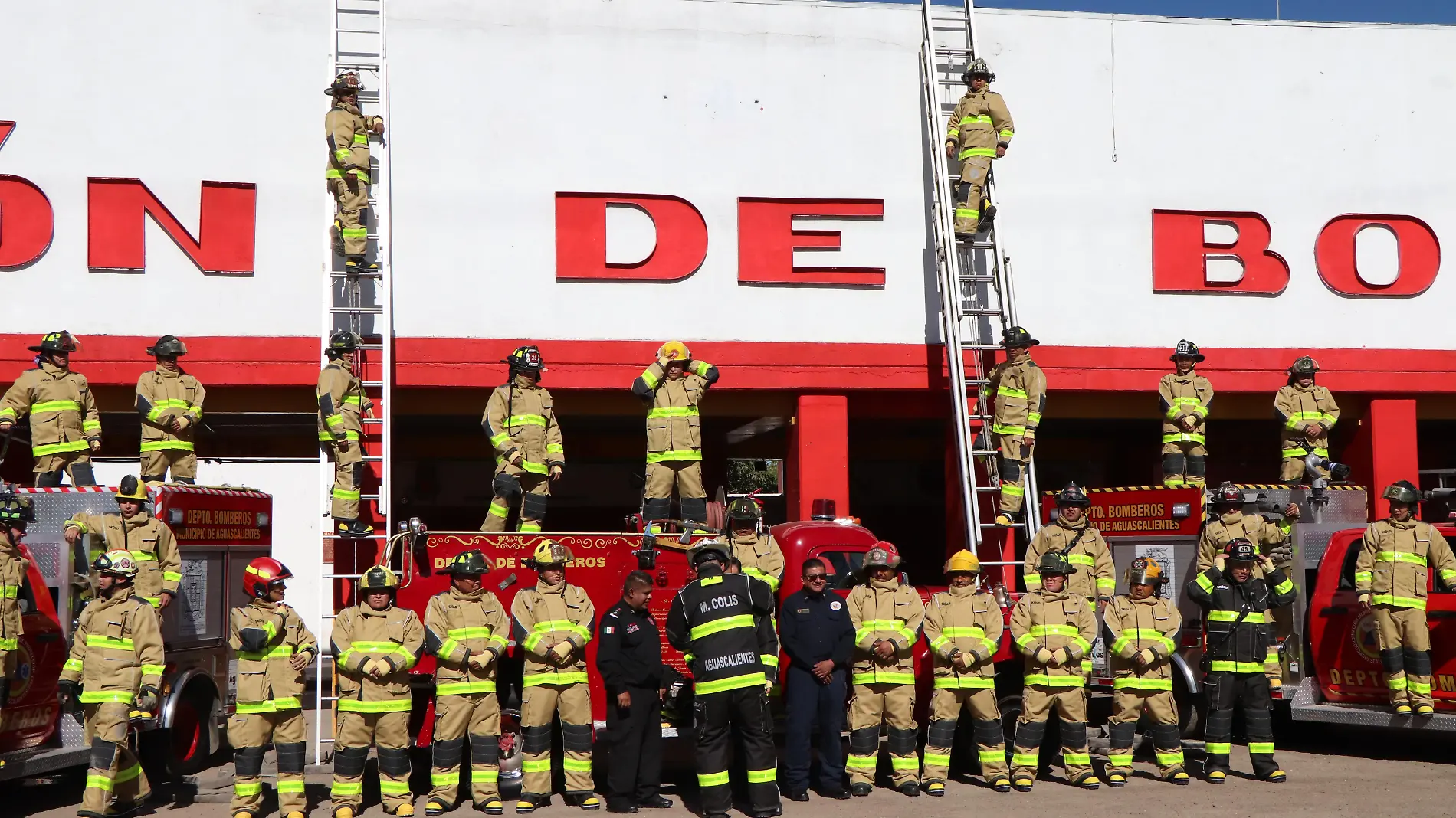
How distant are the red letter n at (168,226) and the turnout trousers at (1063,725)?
9.15 metres

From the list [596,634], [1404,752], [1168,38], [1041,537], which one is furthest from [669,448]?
[1168,38]

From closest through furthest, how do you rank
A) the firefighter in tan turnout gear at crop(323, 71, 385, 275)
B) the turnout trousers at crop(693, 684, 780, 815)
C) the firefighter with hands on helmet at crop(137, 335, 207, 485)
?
the turnout trousers at crop(693, 684, 780, 815) → the firefighter with hands on helmet at crop(137, 335, 207, 485) → the firefighter in tan turnout gear at crop(323, 71, 385, 275)

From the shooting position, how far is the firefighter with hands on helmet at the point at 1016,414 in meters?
13.7

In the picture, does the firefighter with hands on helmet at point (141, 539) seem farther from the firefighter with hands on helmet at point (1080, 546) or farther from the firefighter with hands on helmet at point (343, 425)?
the firefighter with hands on helmet at point (1080, 546)

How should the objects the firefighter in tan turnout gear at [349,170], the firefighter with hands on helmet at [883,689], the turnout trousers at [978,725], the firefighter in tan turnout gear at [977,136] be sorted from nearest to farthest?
the firefighter with hands on helmet at [883,689] → the turnout trousers at [978,725] → the firefighter in tan turnout gear at [349,170] → the firefighter in tan turnout gear at [977,136]

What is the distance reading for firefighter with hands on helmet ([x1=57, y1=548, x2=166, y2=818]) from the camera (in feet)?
29.6

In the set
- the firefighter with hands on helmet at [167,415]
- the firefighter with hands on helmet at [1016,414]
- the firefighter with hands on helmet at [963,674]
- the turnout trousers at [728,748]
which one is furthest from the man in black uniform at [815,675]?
the firefighter with hands on helmet at [167,415]

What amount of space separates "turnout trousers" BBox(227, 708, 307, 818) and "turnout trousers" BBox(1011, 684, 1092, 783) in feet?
16.9

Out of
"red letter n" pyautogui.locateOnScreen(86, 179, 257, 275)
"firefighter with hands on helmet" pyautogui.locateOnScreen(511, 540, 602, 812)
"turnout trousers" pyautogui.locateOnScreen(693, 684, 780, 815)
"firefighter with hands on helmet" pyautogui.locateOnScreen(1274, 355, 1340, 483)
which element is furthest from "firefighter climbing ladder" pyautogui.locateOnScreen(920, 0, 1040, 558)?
"red letter n" pyautogui.locateOnScreen(86, 179, 257, 275)

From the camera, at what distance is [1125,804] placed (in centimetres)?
959

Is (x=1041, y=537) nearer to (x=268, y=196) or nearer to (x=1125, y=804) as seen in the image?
(x=1125, y=804)

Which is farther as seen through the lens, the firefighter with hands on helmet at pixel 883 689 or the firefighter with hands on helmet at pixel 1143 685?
the firefighter with hands on helmet at pixel 1143 685

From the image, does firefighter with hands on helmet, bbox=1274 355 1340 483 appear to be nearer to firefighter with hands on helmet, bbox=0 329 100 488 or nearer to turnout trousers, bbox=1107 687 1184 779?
turnout trousers, bbox=1107 687 1184 779

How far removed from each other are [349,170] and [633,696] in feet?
22.4
